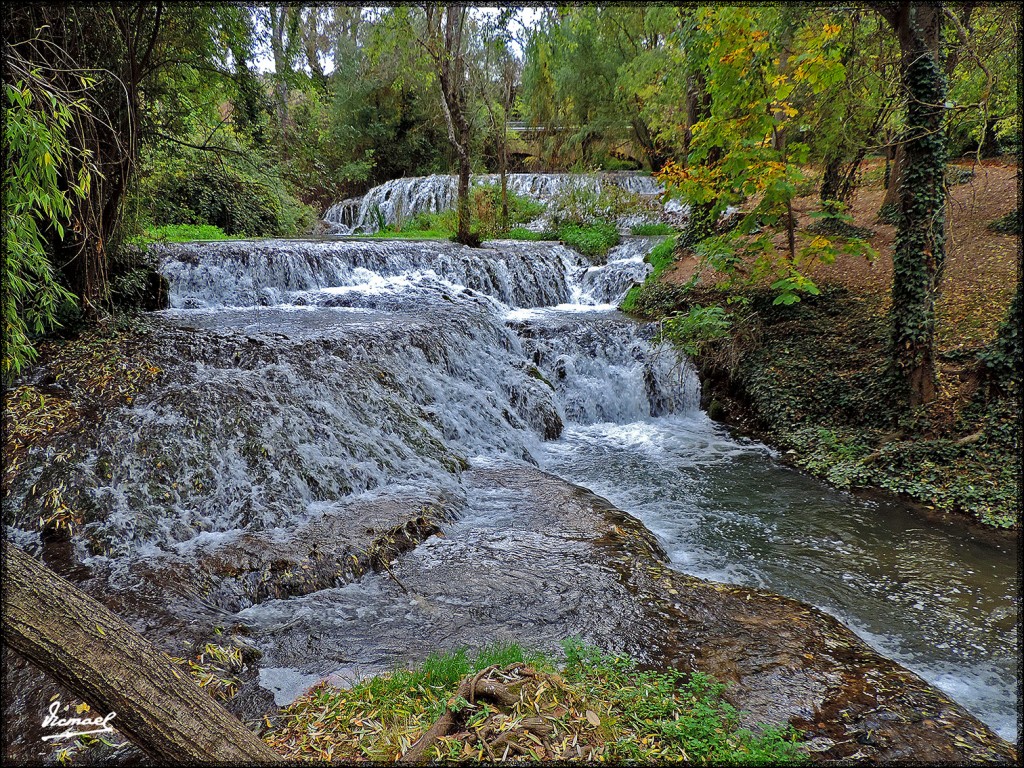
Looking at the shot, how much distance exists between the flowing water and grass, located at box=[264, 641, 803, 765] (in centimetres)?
52

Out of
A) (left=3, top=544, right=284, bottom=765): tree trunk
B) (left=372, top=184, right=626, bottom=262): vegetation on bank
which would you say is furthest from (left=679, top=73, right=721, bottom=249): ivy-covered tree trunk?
(left=3, top=544, right=284, bottom=765): tree trunk

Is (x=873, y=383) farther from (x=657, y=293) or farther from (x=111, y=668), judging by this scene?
(x=111, y=668)

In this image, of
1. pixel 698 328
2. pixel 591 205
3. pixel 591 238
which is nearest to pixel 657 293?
pixel 698 328

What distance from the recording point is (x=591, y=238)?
1535cm

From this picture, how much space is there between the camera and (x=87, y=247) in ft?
23.2

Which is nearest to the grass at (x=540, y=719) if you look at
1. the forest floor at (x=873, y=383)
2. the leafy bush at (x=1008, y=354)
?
the forest floor at (x=873, y=383)

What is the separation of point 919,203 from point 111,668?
861 cm

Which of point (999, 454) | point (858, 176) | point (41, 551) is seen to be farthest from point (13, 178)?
point (858, 176)

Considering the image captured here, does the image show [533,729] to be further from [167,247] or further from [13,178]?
[167,247]

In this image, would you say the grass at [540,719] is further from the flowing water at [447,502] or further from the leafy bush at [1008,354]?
the leafy bush at [1008,354]

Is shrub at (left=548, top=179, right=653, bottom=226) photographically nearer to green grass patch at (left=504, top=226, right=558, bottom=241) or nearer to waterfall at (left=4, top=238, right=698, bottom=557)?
green grass patch at (left=504, top=226, right=558, bottom=241)

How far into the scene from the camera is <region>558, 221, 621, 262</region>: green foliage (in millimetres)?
14844

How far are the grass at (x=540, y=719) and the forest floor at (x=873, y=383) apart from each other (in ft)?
16.4

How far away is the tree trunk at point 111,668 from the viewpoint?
1.87 m
